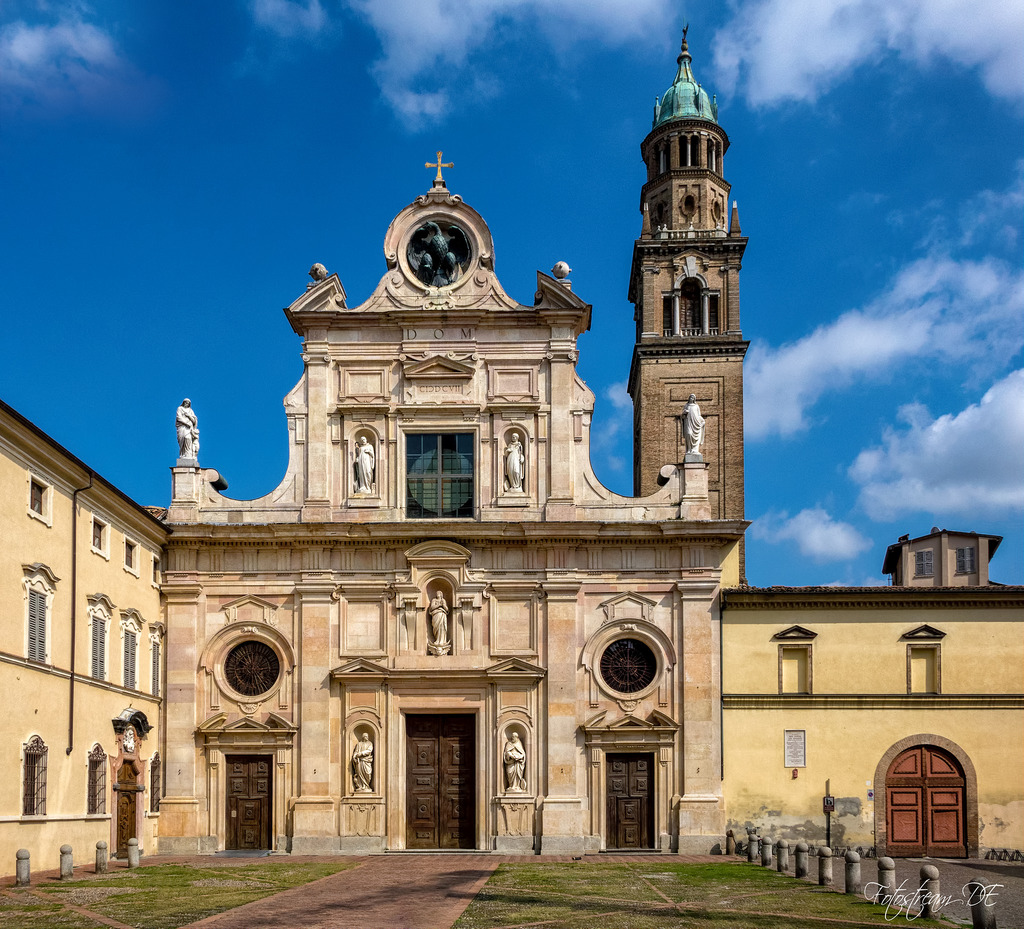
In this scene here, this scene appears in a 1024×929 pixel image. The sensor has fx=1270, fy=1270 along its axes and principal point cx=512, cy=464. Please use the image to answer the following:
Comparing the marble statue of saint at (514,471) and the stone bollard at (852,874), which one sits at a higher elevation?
the marble statue of saint at (514,471)

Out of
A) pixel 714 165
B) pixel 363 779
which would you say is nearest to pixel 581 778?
pixel 363 779

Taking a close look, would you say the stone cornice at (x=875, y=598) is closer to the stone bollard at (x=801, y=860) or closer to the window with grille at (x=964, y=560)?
the stone bollard at (x=801, y=860)

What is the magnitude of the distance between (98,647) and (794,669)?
18882mm

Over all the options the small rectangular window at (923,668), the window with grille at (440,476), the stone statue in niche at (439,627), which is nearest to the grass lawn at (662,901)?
the stone statue in niche at (439,627)

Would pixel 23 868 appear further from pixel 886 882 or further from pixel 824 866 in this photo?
pixel 886 882

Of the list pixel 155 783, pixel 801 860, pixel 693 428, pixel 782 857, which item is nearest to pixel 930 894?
pixel 801 860

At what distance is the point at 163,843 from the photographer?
3384 cm

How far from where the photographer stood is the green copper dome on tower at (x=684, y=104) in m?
58.8

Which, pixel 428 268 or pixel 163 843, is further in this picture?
pixel 428 268

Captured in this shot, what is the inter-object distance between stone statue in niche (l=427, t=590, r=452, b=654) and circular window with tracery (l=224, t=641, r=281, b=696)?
4.39 metres

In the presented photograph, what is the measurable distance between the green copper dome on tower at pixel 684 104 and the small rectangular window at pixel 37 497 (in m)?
39.0

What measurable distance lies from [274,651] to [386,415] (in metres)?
7.30

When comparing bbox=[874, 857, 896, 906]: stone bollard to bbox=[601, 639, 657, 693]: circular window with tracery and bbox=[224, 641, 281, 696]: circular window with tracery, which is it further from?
bbox=[224, 641, 281, 696]: circular window with tracery

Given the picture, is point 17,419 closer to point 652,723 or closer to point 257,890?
point 257,890
